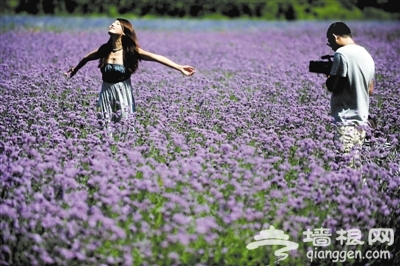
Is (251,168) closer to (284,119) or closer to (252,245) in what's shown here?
(252,245)

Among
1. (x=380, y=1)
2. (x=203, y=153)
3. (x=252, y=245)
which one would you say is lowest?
(x=252, y=245)

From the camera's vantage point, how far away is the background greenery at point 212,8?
48.8 feet

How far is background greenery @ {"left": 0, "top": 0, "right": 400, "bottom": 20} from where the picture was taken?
586 inches

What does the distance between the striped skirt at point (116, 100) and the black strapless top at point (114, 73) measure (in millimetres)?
37

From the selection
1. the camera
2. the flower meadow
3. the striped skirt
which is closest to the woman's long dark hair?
the striped skirt

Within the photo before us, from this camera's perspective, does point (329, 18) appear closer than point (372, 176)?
No

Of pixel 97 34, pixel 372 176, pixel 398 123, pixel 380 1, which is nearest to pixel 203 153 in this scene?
pixel 372 176

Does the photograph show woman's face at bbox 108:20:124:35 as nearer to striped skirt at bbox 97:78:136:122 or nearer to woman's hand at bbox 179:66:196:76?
striped skirt at bbox 97:78:136:122

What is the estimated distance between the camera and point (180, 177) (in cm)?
380

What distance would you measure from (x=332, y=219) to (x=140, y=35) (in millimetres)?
10286

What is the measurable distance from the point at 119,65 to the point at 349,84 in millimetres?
1983

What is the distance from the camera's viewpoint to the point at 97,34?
12.5 m

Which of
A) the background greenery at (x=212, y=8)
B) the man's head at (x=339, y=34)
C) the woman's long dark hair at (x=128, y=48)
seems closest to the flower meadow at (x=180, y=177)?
the woman's long dark hair at (x=128, y=48)

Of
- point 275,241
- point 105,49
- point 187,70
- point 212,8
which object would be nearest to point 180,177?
point 275,241
